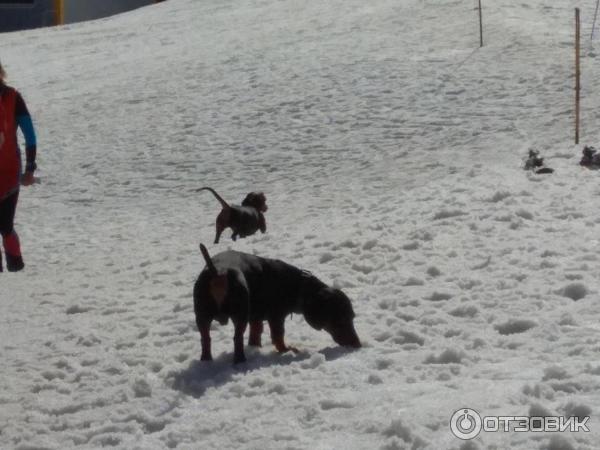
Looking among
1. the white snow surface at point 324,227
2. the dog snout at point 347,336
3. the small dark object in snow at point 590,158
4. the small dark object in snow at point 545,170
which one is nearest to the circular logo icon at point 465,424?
the white snow surface at point 324,227

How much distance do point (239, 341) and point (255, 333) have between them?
47 centimetres

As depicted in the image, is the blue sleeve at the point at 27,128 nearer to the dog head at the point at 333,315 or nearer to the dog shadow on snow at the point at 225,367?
the dog shadow on snow at the point at 225,367

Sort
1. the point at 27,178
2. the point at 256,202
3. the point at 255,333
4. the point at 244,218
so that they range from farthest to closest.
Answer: the point at 256,202 < the point at 244,218 < the point at 27,178 < the point at 255,333

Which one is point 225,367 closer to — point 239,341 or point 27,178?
point 239,341

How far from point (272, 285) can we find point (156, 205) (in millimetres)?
5482

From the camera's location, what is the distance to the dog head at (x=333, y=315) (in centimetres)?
660

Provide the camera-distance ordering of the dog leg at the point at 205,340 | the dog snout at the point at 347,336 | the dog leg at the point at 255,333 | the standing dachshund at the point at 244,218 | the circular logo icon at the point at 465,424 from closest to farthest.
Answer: the circular logo icon at the point at 465,424 < the dog leg at the point at 205,340 < the dog snout at the point at 347,336 < the dog leg at the point at 255,333 < the standing dachshund at the point at 244,218

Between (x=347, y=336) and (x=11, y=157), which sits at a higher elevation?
(x=11, y=157)

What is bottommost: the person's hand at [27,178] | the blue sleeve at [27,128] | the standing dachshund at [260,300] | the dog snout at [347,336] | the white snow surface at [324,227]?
the white snow surface at [324,227]

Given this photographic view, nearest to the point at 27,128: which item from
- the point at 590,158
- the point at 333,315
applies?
the point at 333,315

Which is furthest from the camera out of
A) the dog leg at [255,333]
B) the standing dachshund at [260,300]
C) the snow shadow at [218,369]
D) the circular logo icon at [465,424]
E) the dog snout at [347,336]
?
the dog leg at [255,333]

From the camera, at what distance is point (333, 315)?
21.8 ft

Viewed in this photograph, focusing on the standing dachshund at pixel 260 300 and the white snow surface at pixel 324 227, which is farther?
the standing dachshund at pixel 260 300

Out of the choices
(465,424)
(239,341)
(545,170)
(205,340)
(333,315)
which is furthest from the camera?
(545,170)
